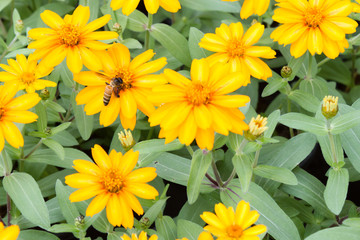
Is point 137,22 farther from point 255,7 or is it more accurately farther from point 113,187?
point 113,187

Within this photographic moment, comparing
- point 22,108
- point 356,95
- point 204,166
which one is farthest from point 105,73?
point 356,95

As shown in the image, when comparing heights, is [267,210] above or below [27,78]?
below

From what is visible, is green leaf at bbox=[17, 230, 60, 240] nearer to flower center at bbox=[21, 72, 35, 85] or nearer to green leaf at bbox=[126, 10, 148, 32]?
flower center at bbox=[21, 72, 35, 85]

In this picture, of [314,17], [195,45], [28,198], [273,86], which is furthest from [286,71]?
[28,198]

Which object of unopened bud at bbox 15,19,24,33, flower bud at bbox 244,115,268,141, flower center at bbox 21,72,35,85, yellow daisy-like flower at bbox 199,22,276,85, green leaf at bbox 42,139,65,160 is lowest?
green leaf at bbox 42,139,65,160

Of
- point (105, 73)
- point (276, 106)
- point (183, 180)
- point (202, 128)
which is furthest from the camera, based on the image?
point (276, 106)

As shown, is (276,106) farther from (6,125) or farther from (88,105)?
(6,125)

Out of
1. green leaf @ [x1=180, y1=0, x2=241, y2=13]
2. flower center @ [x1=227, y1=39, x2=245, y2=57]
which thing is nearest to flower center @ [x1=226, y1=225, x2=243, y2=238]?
flower center @ [x1=227, y1=39, x2=245, y2=57]
